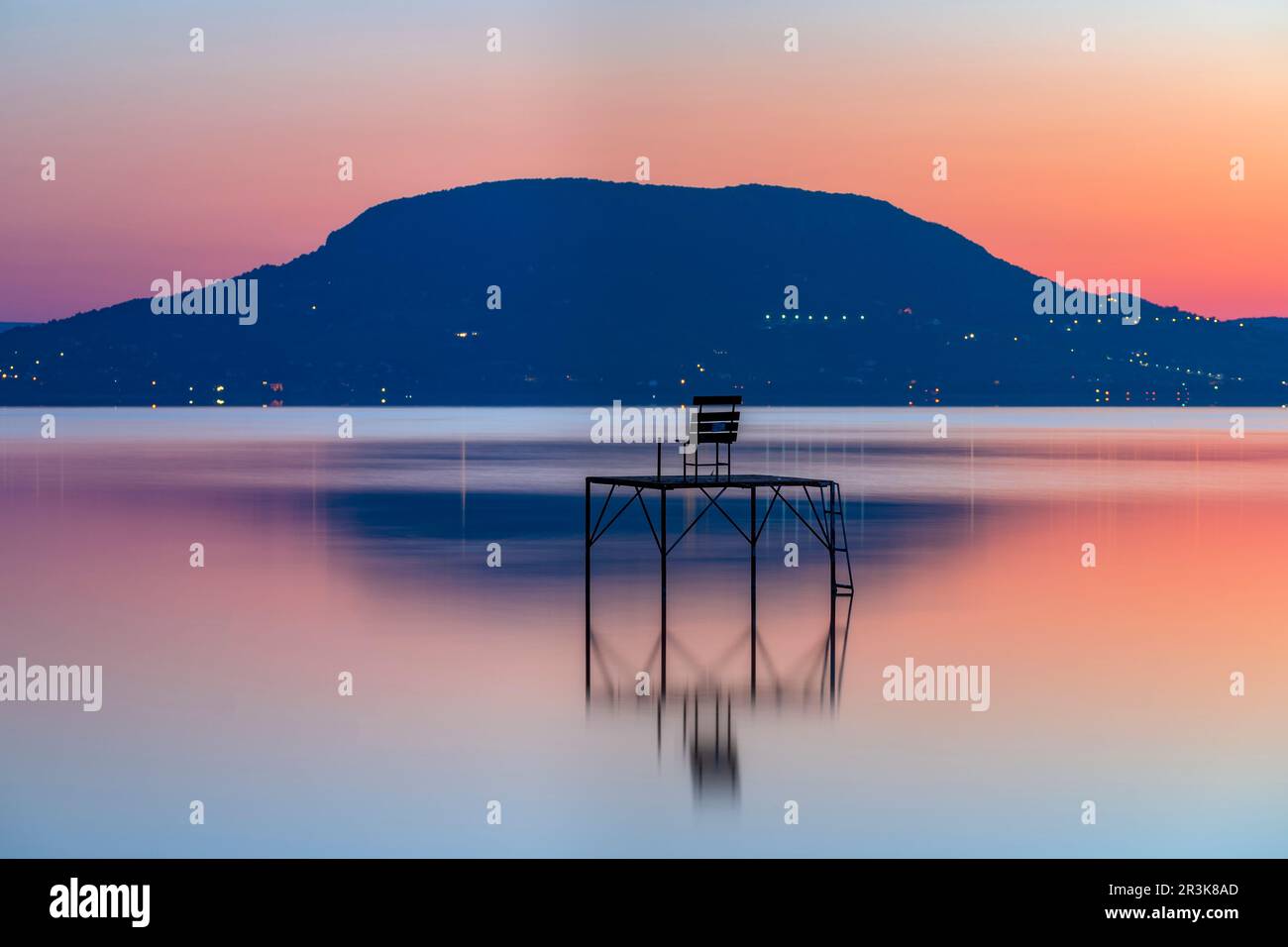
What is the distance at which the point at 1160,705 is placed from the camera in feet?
39.7

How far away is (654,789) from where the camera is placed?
30.5ft

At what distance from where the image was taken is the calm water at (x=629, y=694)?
8672 mm

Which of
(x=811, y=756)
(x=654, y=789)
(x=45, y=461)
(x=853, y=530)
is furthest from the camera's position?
(x=45, y=461)

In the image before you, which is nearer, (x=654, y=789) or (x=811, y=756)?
(x=654, y=789)

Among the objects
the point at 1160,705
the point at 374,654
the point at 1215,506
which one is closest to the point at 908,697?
the point at 1160,705

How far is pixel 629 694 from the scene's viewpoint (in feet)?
39.9

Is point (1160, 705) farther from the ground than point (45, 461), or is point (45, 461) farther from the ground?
point (45, 461)

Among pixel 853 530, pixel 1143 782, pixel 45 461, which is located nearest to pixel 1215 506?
pixel 853 530

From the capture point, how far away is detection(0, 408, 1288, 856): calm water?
341 inches
